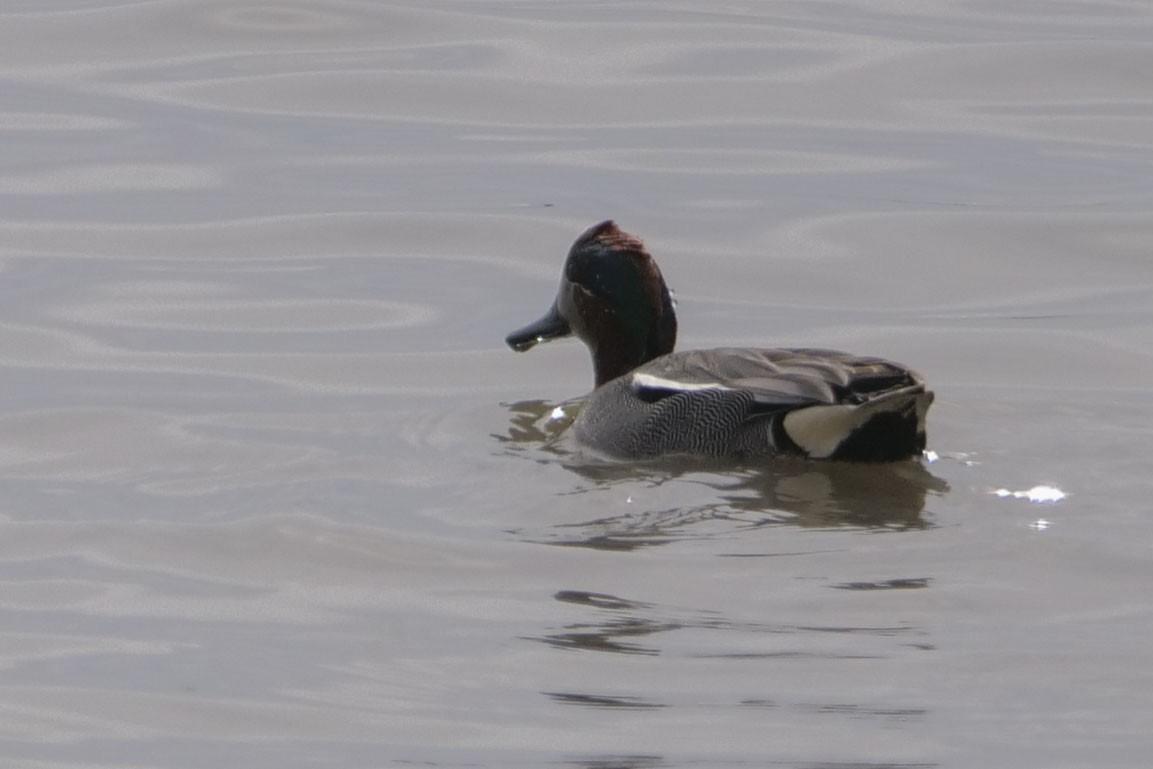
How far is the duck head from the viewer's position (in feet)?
35.7

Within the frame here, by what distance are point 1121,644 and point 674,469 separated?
9.48 ft

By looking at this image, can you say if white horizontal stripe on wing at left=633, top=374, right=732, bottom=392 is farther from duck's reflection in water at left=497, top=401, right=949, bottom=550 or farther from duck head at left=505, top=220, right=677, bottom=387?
duck head at left=505, top=220, right=677, bottom=387

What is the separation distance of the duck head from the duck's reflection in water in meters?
1.07

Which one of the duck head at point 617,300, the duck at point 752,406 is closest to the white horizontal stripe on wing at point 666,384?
the duck at point 752,406

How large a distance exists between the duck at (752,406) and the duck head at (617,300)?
1 centimetres

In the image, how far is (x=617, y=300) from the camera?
10953mm

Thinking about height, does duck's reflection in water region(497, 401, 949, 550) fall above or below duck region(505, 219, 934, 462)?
below

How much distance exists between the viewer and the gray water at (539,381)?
6.57 m

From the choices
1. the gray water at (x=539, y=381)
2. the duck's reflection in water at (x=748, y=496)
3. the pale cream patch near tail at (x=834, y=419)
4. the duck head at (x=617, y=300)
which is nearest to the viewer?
the gray water at (x=539, y=381)

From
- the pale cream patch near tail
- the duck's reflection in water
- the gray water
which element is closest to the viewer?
the gray water

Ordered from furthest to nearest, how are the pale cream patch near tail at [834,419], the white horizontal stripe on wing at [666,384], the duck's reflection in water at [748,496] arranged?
the white horizontal stripe on wing at [666,384] → the pale cream patch near tail at [834,419] → the duck's reflection in water at [748,496]

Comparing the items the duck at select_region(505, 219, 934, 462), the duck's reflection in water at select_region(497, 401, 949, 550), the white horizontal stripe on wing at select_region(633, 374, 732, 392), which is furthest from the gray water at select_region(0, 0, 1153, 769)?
the white horizontal stripe on wing at select_region(633, 374, 732, 392)

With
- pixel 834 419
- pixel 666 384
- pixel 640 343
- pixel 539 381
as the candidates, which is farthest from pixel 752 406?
pixel 539 381

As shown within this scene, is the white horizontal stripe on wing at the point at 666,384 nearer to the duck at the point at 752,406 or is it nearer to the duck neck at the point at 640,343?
the duck at the point at 752,406
